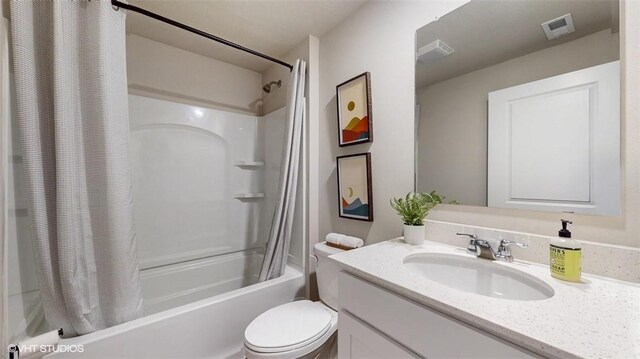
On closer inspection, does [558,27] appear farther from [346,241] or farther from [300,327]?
[300,327]

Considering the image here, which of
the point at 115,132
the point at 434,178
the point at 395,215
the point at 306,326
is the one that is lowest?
the point at 306,326

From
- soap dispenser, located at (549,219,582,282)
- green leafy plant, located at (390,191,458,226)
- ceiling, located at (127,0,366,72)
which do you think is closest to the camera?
soap dispenser, located at (549,219,582,282)

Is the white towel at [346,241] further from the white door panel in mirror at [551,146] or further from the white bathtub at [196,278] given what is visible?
the white bathtub at [196,278]

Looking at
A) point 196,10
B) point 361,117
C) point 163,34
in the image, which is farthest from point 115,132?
point 361,117

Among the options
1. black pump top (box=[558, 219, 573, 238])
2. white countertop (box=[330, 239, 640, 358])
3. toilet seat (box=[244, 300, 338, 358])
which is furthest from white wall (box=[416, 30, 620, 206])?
toilet seat (box=[244, 300, 338, 358])

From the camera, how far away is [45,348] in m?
0.91

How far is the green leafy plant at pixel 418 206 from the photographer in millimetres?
1121

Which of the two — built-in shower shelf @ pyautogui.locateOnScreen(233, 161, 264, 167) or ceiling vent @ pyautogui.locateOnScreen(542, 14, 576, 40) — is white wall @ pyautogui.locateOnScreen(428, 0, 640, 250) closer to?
ceiling vent @ pyautogui.locateOnScreen(542, 14, 576, 40)

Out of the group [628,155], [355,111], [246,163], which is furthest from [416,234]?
[246,163]

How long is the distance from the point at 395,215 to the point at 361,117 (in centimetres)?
65

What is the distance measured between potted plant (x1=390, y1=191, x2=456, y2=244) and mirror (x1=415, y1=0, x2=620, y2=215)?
Answer: 0.05m

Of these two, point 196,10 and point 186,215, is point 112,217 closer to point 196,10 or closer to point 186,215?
point 186,215

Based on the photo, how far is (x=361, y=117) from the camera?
1488 millimetres

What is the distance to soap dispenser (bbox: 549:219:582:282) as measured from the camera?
69 centimetres
